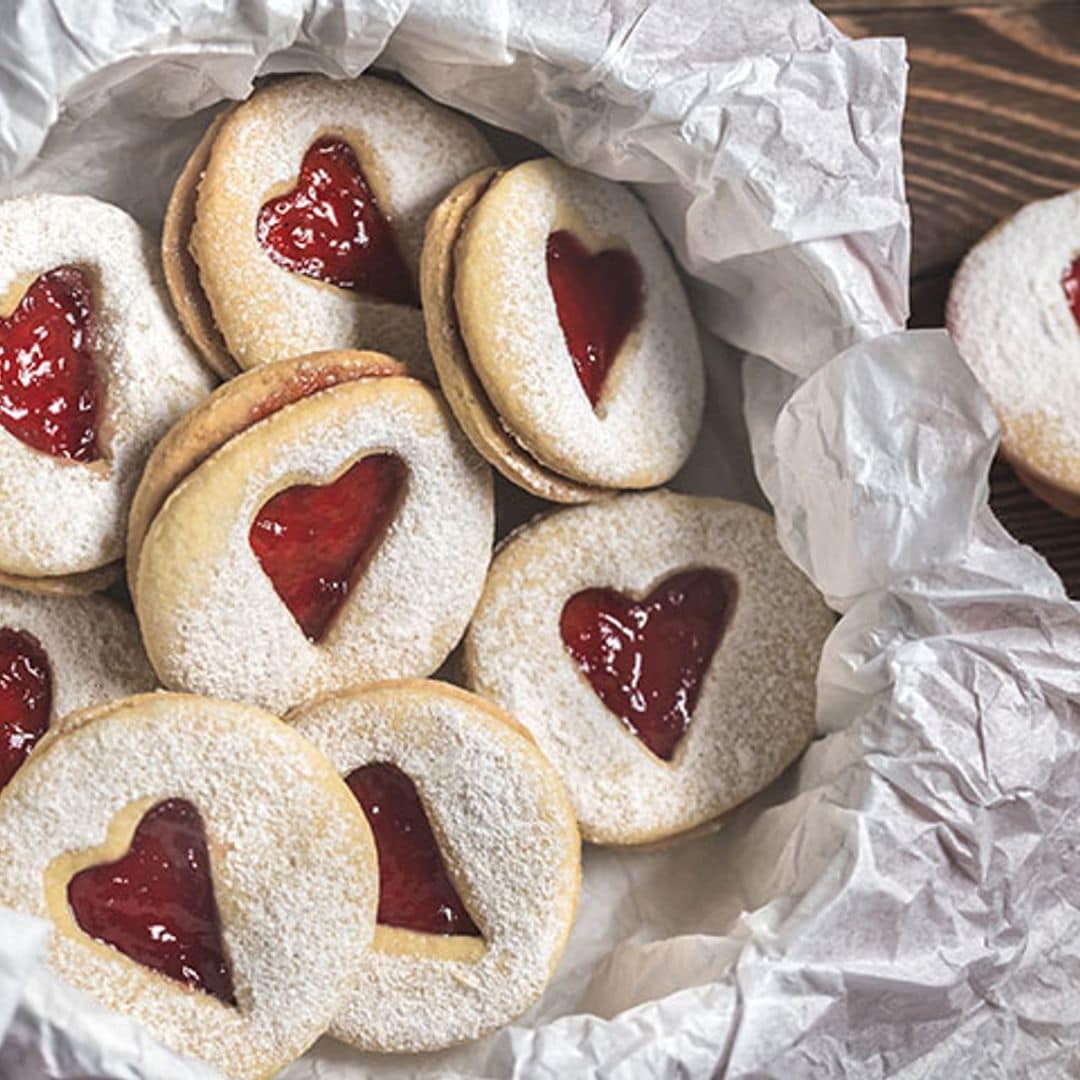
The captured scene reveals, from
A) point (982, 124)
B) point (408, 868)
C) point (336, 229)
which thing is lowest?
point (408, 868)

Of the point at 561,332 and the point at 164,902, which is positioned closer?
the point at 164,902

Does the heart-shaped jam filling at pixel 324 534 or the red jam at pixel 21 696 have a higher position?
the heart-shaped jam filling at pixel 324 534

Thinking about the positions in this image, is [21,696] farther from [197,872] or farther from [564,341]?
[564,341]

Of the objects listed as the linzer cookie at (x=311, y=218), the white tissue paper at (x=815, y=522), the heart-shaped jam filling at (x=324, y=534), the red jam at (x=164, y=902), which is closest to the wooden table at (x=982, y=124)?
the white tissue paper at (x=815, y=522)

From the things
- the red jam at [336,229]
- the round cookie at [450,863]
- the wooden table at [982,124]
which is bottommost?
the round cookie at [450,863]

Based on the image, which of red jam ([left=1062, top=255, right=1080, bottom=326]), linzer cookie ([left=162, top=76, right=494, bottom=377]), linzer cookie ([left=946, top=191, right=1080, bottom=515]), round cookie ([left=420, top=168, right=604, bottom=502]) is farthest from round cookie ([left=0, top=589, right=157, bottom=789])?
red jam ([left=1062, top=255, right=1080, bottom=326])

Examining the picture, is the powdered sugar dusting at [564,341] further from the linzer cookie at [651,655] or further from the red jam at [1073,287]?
the red jam at [1073,287]

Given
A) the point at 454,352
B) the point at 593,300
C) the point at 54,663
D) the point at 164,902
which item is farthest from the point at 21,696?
the point at 593,300
